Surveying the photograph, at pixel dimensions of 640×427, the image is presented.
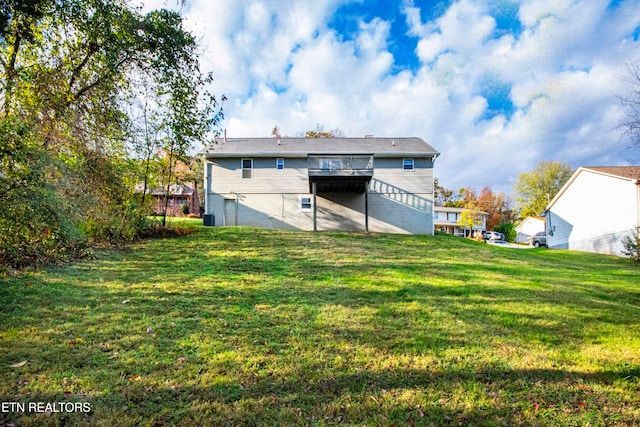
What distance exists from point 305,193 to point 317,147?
3.11 metres

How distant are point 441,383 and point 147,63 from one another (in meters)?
9.69

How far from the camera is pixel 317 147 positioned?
18.8 meters

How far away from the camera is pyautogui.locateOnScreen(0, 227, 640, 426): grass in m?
2.55

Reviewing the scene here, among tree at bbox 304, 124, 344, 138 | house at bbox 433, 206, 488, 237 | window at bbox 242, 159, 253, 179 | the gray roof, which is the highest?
tree at bbox 304, 124, 344, 138

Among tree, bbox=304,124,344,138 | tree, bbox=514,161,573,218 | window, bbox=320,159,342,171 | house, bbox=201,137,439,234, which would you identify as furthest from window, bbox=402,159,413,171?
tree, bbox=514,161,573,218

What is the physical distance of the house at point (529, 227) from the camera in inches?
1506

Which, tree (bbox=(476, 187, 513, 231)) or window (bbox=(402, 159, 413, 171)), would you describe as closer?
window (bbox=(402, 159, 413, 171))

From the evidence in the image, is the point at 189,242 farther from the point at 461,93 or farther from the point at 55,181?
the point at 461,93

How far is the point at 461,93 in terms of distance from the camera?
14391 mm

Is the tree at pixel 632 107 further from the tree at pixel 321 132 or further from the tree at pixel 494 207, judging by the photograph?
the tree at pixel 494 207

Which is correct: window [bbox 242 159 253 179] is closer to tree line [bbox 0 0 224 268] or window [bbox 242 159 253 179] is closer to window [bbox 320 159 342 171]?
window [bbox 320 159 342 171]

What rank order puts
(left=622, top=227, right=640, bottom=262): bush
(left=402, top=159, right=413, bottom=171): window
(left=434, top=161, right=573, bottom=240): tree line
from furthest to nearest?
(left=434, top=161, right=573, bottom=240): tree line
(left=402, top=159, right=413, bottom=171): window
(left=622, top=227, right=640, bottom=262): bush

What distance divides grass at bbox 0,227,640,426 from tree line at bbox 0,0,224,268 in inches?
56.4

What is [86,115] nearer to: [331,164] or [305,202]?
[331,164]
